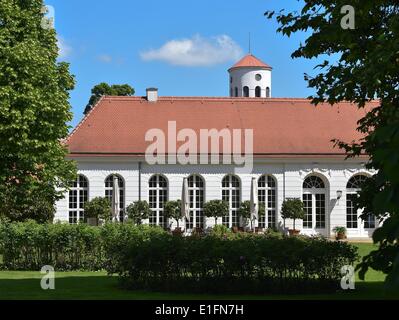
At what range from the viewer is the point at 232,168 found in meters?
41.6

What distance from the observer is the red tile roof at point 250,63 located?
7488cm

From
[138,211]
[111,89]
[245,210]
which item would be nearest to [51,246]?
[138,211]

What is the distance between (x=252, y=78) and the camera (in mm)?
74438

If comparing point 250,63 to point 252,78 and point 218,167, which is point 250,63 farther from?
point 218,167

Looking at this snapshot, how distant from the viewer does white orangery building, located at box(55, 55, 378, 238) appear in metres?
40.9

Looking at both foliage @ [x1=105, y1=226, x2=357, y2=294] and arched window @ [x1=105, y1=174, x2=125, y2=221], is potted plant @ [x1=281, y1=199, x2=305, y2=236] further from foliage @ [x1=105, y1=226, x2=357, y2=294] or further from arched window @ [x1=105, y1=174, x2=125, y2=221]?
foliage @ [x1=105, y1=226, x2=357, y2=294]

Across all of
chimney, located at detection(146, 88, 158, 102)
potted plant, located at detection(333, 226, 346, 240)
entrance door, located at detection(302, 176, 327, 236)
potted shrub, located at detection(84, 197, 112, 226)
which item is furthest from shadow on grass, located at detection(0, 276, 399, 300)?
chimney, located at detection(146, 88, 158, 102)

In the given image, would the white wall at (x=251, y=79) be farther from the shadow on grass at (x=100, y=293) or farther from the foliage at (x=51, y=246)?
the shadow on grass at (x=100, y=293)

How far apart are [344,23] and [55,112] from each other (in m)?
16.7

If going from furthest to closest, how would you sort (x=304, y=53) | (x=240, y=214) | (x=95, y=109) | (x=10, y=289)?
(x=95, y=109) → (x=240, y=214) → (x=10, y=289) → (x=304, y=53)

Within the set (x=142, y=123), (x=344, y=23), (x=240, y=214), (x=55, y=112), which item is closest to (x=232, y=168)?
(x=240, y=214)

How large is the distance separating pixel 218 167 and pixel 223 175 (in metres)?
0.56

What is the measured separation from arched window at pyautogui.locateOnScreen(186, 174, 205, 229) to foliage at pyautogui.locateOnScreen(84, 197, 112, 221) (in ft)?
16.7
